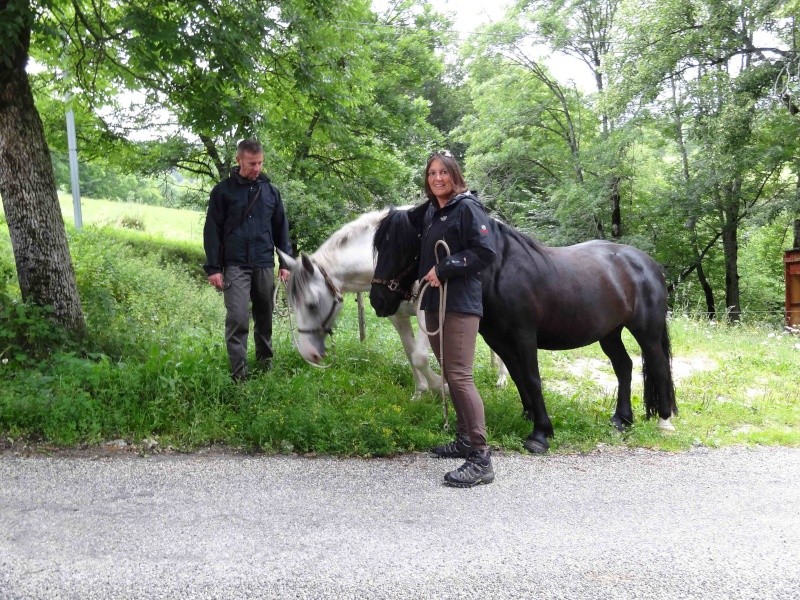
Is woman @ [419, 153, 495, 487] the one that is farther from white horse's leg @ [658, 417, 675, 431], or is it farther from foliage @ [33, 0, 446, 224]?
foliage @ [33, 0, 446, 224]

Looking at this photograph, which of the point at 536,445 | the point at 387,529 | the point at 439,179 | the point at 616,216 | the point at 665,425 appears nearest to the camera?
the point at 387,529

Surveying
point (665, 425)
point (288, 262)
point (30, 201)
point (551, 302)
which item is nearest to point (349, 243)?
point (288, 262)

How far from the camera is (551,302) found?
514 centimetres

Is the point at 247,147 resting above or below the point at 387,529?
above

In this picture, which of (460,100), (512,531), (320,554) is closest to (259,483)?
(320,554)

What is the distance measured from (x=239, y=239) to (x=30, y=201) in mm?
2052

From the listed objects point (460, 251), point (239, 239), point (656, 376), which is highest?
point (239, 239)

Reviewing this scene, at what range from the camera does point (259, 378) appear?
5492 mm

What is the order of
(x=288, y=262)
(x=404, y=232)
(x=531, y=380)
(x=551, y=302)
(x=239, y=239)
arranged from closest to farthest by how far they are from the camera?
1. (x=404, y=232)
2. (x=531, y=380)
3. (x=288, y=262)
4. (x=551, y=302)
5. (x=239, y=239)

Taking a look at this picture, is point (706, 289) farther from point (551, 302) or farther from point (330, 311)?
point (330, 311)

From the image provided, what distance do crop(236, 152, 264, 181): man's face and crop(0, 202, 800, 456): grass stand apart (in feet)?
5.25

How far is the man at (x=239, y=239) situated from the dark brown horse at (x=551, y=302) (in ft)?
3.95

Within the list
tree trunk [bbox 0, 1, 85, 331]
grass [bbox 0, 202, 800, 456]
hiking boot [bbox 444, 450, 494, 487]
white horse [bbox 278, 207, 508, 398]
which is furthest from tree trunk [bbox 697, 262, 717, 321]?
tree trunk [bbox 0, 1, 85, 331]

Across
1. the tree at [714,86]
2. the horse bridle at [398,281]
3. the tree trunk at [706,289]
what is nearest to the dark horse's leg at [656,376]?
the horse bridle at [398,281]
